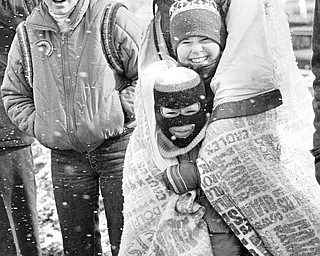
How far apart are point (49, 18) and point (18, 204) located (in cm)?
133

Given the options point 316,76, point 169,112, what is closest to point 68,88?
point 169,112

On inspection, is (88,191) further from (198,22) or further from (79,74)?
(198,22)

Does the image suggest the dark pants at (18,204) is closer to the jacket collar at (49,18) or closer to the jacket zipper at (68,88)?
the jacket zipper at (68,88)

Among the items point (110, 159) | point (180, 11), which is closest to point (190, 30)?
point (180, 11)

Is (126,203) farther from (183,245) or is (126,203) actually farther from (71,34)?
(71,34)

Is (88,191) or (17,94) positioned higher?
A: (17,94)

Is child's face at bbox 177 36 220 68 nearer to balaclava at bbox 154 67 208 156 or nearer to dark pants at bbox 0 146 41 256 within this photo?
balaclava at bbox 154 67 208 156

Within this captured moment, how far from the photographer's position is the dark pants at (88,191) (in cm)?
471

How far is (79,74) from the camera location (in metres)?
4.57

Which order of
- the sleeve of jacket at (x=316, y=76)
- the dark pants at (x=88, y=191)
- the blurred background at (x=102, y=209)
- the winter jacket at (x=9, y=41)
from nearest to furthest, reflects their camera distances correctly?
the sleeve of jacket at (x=316, y=76) < the dark pants at (x=88, y=191) < the winter jacket at (x=9, y=41) < the blurred background at (x=102, y=209)

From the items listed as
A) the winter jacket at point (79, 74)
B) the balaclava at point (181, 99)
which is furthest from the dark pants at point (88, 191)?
the balaclava at point (181, 99)

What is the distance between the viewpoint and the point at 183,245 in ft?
12.2

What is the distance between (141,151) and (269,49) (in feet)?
2.48

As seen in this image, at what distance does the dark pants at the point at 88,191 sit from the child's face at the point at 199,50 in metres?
1.10
